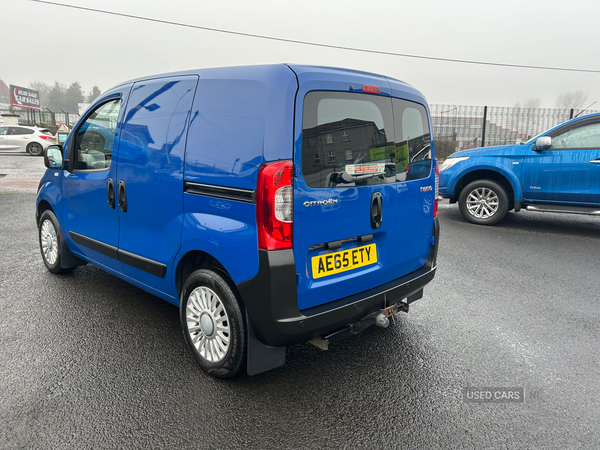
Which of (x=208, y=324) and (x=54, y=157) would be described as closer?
(x=208, y=324)

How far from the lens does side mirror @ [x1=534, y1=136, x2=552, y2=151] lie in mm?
6941

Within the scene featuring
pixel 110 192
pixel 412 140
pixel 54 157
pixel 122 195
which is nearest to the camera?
pixel 412 140

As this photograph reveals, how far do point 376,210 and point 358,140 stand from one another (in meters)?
0.45

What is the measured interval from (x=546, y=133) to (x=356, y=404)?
629cm

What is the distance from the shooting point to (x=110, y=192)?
3.54 meters

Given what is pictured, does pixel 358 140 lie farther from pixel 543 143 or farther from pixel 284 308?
pixel 543 143

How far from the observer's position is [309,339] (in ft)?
8.57

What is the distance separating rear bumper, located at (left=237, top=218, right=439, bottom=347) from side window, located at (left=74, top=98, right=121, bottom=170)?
192 cm

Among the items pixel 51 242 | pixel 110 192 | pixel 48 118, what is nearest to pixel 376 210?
pixel 110 192

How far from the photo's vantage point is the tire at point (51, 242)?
4527 mm

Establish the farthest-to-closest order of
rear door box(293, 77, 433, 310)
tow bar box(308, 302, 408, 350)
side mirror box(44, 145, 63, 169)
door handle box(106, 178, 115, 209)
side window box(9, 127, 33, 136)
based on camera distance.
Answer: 1. side window box(9, 127, 33, 136)
2. side mirror box(44, 145, 63, 169)
3. door handle box(106, 178, 115, 209)
4. tow bar box(308, 302, 408, 350)
5. rear door box(293, 77, 433, 310)

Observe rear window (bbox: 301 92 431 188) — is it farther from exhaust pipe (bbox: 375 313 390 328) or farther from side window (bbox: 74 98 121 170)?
side window (bbox: 74 98 121 170)

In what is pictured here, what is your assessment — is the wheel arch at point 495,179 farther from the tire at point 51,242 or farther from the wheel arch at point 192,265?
the tire at point 51,242

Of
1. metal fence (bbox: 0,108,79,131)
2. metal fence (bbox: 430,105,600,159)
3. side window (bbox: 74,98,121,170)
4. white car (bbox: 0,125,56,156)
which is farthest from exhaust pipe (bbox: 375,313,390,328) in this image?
metal fence (bbox: 0,108,79,131)
